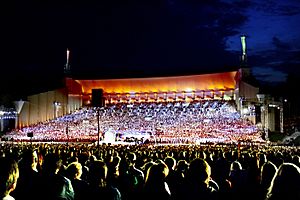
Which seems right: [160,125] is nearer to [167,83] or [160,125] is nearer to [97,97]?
[167,83]

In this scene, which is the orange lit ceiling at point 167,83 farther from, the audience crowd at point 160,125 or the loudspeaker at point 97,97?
the loudspeaker at point 97,97

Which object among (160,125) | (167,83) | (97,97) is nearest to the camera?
(97,97)

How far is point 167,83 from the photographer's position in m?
71.2

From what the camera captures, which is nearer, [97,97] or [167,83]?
[97,97]

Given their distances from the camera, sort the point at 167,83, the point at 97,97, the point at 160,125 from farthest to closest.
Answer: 1. the point at 167,83
2. the point at 160,125
3. the point at 97,97

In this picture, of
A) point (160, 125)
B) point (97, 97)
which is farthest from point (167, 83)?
point (97, 97)

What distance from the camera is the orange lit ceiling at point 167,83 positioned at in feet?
223

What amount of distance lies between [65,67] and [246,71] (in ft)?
109

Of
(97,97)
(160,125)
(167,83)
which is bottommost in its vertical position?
(160,125)

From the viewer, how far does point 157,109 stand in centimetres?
6147

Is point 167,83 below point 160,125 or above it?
above

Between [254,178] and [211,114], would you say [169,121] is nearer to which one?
[211,114]

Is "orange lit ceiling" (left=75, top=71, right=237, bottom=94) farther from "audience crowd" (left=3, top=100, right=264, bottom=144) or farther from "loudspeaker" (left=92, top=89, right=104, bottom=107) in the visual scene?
"loudspeaker" (left=92, top=89, right=104, bottom=107)

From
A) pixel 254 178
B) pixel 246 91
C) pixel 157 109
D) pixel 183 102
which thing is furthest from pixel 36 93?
pixel 254 178
